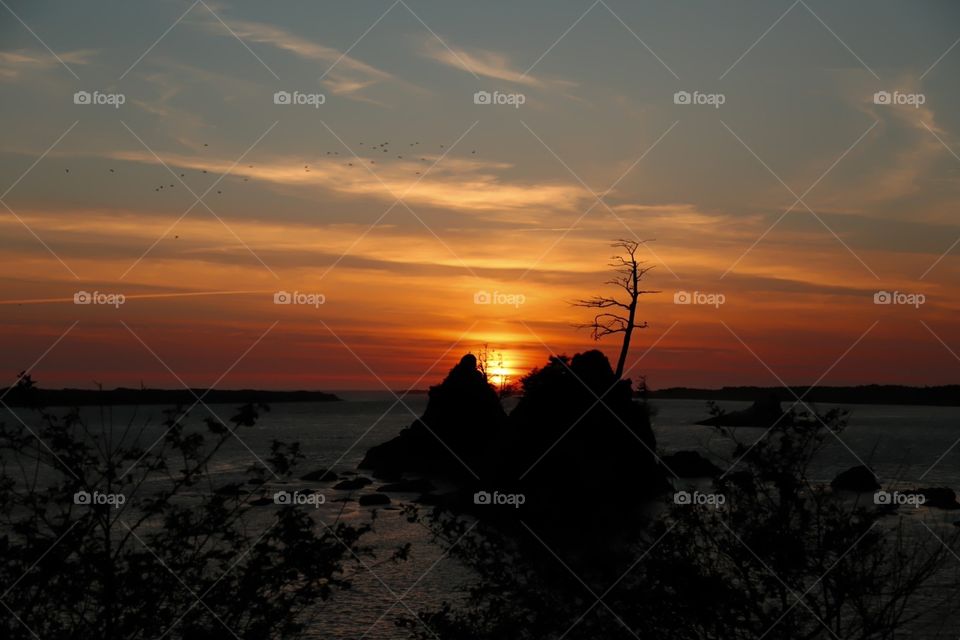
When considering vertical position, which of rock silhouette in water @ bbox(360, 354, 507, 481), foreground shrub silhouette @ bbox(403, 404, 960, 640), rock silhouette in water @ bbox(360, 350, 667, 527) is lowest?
foreground shrub silhouette @ bbox(403, 404, 960, 640)

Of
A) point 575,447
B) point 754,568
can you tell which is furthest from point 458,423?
point 754,568

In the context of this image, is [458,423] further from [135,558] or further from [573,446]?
[135,558]

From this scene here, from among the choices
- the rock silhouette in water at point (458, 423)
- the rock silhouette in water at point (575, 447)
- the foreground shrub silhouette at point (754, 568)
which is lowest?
the foreground shrub silhouette at point (754, 568)

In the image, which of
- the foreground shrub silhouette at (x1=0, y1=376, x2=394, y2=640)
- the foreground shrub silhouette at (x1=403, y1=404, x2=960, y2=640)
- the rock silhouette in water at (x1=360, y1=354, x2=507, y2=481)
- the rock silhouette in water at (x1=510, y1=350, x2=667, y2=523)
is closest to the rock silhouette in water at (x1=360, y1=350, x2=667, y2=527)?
the rock silhouette in water at (x1=510, y1=350, x2=667, y2=523)

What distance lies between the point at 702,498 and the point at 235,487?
7.29 m

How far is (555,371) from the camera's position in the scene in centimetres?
Result: 6312

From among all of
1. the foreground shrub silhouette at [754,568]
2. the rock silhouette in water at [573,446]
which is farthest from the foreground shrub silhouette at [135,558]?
the rock silhouette in water at [573,446]

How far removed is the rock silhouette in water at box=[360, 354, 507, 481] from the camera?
91.1 meters

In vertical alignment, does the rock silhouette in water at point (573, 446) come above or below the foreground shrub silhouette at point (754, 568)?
above

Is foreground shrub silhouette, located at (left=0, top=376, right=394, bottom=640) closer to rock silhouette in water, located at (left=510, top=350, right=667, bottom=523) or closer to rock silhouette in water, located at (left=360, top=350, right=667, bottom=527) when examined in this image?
rock silhouette in water, located at (left=360, top=350, right=667, bottom=527)

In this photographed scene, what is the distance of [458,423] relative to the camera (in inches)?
3637

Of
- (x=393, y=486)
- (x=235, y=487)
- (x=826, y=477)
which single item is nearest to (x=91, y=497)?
(x=235, y=487)

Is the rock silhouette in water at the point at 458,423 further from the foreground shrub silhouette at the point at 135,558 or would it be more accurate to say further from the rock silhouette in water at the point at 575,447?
the foreground shrub silhouette at the point at 135,558

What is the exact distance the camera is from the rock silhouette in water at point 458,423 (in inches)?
3585
